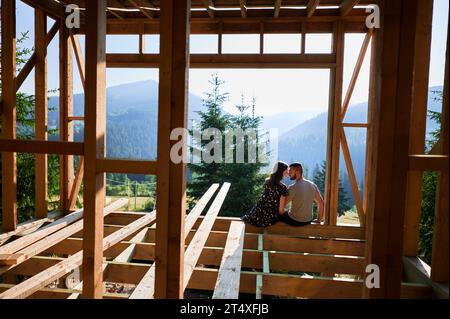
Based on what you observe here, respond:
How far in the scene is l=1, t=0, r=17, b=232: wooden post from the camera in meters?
4.55

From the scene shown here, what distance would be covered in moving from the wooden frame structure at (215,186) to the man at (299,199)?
24cm

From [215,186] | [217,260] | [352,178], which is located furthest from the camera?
[215,186]

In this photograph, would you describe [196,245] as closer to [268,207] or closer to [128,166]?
[128,166]

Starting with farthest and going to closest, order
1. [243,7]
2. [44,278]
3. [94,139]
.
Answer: [243,7], [44,278], [94,139]

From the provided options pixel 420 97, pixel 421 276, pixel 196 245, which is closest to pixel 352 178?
pixel 420 97

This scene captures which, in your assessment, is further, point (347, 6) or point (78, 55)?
point (78, 55)

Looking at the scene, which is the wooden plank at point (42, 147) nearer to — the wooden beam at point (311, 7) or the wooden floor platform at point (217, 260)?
the wooden floor platform at point (217, 260)

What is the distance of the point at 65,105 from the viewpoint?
6.30 metres

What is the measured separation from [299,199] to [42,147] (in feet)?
13.9

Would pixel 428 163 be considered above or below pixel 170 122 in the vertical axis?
below

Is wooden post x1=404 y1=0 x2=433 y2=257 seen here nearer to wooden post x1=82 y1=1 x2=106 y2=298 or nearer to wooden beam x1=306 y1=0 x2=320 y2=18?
wooden beam x1=306 y1=0 x2=320 y2=18

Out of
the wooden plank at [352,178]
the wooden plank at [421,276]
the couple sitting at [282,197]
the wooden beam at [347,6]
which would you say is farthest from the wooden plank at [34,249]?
the wooden beam at [347,6]
